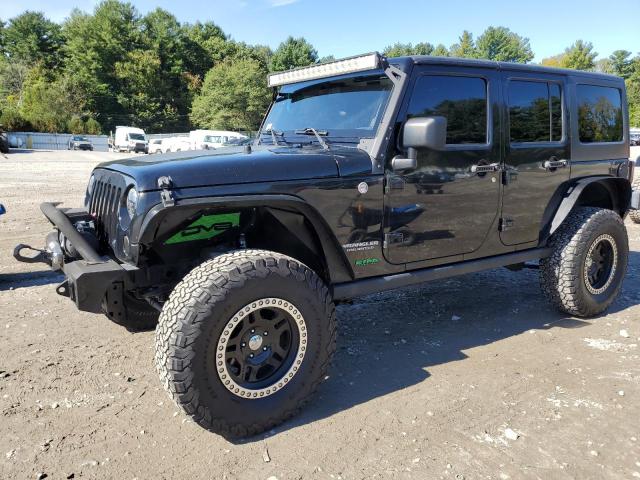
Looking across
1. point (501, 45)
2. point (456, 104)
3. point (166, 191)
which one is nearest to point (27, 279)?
point (166, 191)

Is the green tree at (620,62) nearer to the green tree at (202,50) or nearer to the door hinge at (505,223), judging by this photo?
the green tree at (202,50)

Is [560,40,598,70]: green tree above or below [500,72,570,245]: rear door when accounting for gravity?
above

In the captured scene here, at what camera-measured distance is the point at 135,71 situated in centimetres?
6700

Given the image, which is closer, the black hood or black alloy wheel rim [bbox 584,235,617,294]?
the black hood

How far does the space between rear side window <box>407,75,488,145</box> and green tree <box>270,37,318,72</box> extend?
Result: 242 ft

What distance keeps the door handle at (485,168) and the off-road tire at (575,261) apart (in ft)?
3.58

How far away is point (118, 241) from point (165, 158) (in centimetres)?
60

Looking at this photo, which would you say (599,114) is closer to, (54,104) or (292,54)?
(54,104)

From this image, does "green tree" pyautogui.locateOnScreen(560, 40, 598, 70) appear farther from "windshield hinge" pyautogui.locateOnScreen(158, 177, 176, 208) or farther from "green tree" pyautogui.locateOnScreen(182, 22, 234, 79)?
"windshield hinge" pyautogui.locateOnScreen(158, 177, 176, 208)

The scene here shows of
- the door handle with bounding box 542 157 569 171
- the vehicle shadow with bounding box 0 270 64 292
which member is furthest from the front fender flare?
the vehicle shadow with bounding box 0 270 64 292

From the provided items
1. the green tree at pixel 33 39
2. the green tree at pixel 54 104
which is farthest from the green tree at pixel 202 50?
the green tree at pixel 54 104

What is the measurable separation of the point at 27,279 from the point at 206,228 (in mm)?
3719

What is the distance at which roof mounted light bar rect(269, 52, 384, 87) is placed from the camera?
3361 mm

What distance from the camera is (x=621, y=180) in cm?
487
